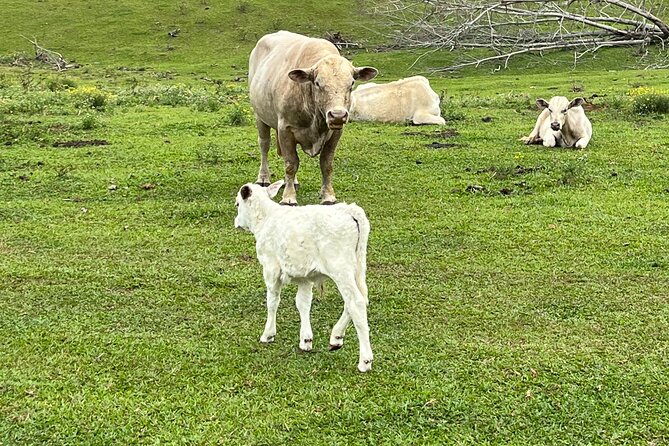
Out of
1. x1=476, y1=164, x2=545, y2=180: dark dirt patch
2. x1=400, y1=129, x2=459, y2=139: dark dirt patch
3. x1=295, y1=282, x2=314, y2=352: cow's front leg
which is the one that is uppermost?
x1=400, y1=129, x2=459, y2=139: dark dirt patch

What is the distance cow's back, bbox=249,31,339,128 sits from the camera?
812 centimetres

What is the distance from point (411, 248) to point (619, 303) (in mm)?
2087

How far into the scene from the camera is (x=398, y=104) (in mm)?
14148

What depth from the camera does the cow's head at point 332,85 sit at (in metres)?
6.96

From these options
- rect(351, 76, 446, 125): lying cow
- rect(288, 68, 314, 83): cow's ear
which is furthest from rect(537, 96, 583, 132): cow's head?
rect(288, 68, 314, 83): cow's ear

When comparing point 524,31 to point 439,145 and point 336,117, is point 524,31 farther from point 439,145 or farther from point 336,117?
point 336,117

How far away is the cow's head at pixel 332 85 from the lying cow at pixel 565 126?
5.14m

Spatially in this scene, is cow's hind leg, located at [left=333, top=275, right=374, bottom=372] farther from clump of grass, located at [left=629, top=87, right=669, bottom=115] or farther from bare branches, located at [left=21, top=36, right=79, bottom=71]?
bare branches, located at [left=21, top=36, right=79, bottom=71]

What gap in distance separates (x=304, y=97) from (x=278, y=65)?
1.18 meters

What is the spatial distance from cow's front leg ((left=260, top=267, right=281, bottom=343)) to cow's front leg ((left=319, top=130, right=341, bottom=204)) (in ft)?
11.7

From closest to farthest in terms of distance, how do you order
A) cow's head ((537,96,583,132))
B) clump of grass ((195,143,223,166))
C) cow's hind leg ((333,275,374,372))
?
cow's hind leg ((333,275,374,372)) → clump of grass ((195,143,223,166)) → cow's head ((537,96,583,132))

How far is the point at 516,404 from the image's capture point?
4078 millimetres

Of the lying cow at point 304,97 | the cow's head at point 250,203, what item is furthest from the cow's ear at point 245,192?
the lying cow at point 304,97

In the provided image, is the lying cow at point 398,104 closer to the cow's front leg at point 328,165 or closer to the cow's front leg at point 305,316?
the cow's front leg at point 328,165
